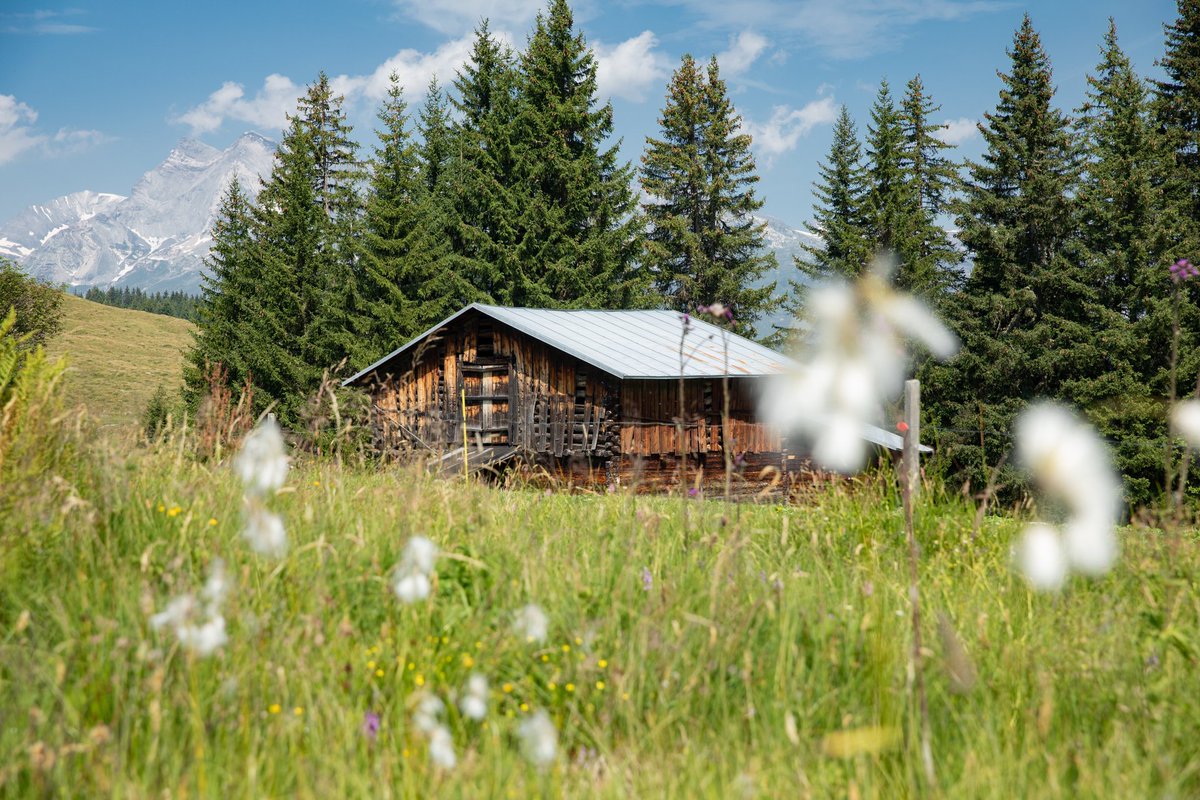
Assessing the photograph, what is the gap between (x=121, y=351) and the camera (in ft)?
284

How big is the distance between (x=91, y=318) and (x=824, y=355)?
10704 centimetres

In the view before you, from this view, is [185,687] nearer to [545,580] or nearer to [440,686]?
[440,686]

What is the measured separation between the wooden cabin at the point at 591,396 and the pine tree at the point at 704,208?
560 inches

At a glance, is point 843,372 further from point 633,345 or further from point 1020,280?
point 1020,280

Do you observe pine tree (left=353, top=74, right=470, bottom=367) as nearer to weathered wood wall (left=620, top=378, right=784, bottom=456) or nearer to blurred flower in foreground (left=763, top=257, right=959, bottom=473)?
weathered wood wall (left=620, top=378, right=784, bottom=456)

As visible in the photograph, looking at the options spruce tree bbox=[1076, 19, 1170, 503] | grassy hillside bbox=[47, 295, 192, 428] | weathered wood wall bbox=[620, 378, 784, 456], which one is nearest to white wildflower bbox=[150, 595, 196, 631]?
weathered wood wall bbox=[620, 378, 784, 456]

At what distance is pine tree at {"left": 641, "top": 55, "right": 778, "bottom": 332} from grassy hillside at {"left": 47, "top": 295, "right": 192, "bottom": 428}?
3259cm

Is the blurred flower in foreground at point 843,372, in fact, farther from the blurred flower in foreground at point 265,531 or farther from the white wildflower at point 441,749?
the blurred flower in foreground at point 265,531

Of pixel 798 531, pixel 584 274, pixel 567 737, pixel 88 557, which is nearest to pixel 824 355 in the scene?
pixel 567 737

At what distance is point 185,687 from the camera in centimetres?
288

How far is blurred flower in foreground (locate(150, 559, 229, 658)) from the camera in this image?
258cm

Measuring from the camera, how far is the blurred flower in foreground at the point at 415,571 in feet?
9.79

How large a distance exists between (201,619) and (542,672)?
1.16 meters

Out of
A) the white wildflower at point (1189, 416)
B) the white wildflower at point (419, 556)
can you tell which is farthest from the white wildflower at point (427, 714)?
the white wildflower at point (1189, 416)
